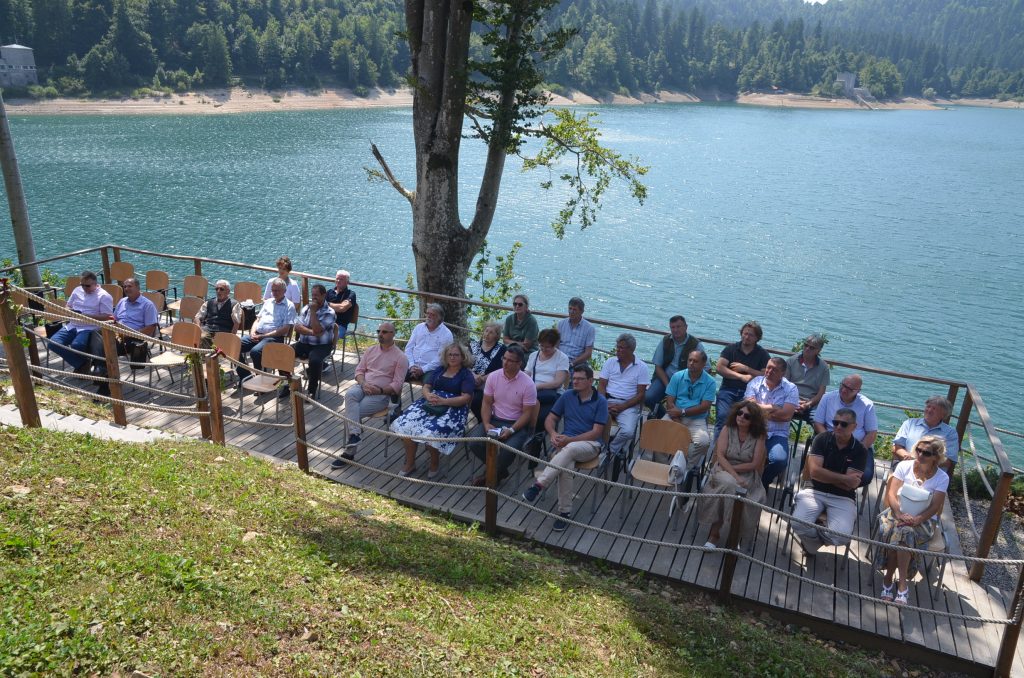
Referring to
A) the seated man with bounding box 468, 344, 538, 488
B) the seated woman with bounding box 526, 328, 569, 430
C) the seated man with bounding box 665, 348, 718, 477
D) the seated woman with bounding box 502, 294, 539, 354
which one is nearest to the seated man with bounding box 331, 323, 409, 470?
the seated man with bounding box 468, 344, 538, 488

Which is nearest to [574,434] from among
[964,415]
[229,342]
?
[964,415]

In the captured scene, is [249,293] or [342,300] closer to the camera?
[342,300]

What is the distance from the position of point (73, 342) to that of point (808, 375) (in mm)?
9194

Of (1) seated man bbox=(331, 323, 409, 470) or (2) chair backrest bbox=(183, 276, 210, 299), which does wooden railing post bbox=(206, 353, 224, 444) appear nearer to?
(1) seated man bbox=(331, 323, 409, 470)

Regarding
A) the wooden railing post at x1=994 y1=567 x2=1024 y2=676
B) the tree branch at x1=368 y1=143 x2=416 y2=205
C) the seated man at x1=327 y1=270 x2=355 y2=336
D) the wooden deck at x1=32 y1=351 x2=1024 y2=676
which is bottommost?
the wooden deck at x1=32 y1=351 x2=1024 y2=676

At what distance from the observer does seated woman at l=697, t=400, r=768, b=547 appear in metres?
7.08

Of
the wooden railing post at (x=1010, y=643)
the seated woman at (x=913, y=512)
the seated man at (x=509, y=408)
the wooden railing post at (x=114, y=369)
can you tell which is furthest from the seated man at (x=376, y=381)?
→ the wooden railing post at (x=1010, y=643)

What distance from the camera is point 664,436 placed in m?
7.80

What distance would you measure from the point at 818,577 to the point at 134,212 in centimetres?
3581

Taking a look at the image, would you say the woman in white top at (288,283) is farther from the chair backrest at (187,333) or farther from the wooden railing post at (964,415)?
the wooden railing post at (964,415)

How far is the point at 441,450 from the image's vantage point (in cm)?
799

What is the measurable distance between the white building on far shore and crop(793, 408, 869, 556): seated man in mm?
86188

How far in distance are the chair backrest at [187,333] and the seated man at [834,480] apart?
7.27m

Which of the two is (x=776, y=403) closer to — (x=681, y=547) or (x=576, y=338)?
(x=681, y=547)
